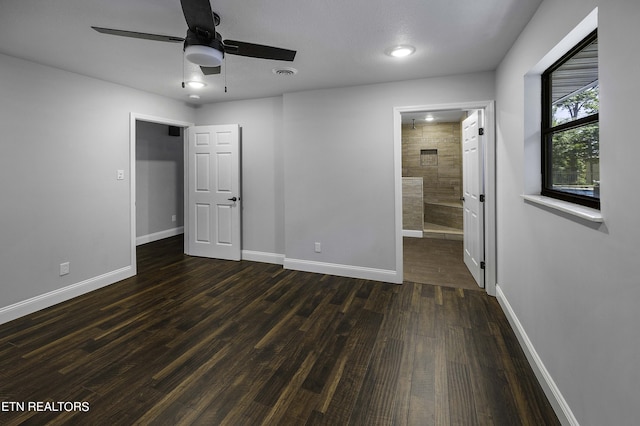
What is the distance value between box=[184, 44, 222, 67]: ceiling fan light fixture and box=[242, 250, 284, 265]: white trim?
3004mm

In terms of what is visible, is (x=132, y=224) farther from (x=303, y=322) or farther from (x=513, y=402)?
(x=513, y=402)

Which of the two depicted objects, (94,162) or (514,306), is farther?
(94,162)

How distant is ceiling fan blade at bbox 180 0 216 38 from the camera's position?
1599 mm

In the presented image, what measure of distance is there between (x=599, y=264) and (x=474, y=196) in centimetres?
252

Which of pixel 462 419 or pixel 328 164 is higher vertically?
pixel 328 164

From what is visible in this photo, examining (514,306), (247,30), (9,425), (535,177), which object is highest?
(247,30)

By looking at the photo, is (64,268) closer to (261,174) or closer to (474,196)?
(261,174)

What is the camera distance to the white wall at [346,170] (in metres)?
3.67

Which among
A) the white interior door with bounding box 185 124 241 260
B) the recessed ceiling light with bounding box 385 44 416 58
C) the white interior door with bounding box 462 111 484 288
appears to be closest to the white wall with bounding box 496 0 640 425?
the recessed ceiling light with bounding box 385 44 416 58

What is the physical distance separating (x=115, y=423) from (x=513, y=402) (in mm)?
2163

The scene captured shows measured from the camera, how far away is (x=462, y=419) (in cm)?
165

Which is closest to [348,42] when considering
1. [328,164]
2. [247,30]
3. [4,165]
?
[247,30]

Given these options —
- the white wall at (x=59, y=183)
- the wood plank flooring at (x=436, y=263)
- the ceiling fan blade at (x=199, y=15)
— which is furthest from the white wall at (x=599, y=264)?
the white wall at (x=59, y=183)

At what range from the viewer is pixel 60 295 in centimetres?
324
